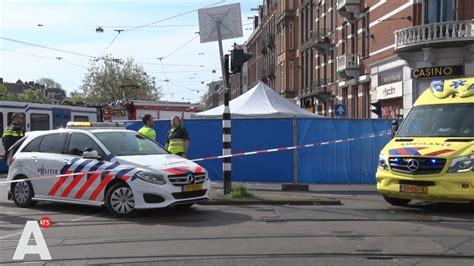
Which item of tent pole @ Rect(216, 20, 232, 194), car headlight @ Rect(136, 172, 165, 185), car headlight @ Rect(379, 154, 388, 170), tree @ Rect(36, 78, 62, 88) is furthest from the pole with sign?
tree @ Rect(36, 78, 62, 88)

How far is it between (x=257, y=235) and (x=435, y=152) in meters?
3.75

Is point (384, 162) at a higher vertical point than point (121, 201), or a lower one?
higher

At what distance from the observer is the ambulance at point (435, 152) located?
30.8ft

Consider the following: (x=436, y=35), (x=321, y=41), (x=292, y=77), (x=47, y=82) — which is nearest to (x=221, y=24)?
(x=436, y=35)

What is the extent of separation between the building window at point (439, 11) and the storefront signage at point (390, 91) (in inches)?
131

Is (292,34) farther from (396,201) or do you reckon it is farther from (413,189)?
(413,189)

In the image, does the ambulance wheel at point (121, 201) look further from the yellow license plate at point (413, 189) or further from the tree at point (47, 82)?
the tree at point (47, 82)

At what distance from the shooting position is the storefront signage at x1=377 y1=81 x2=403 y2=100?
26.2 m

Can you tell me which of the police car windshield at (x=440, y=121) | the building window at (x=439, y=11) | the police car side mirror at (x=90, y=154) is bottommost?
the police car side mirror at (x=90, y=154)

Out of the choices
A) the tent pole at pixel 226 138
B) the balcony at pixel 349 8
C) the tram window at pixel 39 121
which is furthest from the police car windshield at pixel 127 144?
the balcony at pixel 349 8

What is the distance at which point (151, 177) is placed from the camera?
9289mm

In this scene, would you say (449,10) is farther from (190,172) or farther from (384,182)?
(190,172)

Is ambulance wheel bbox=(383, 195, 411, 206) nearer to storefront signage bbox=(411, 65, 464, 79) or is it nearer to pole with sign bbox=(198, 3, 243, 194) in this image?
pole with sign bbox=(198, 3, 243, 194)

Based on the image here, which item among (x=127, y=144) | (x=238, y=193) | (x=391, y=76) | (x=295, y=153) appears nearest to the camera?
(x=127, y=144)
